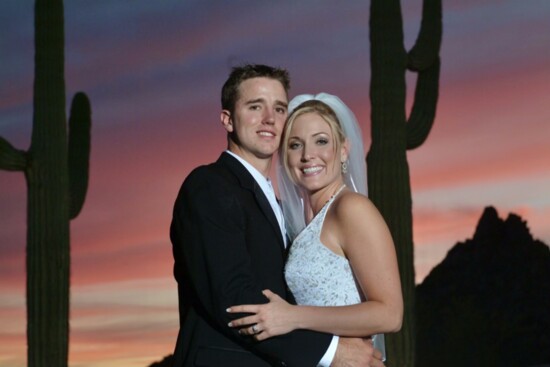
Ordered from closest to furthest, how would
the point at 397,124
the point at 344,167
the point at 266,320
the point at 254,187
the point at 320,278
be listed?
the point at 266,320 < the point at 254,187 < the point at 320,278 < the point at 344,167 < the point at 397,124

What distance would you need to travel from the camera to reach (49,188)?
344 inches

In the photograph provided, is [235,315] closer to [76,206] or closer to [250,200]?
[250,200]

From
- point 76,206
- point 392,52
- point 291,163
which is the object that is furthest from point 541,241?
point 291,163

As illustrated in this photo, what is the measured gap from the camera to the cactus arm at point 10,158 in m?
8.74

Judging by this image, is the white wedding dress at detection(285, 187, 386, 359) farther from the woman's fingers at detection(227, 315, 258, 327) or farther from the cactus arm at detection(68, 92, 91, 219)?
the cactus arm at detection(68, 92, 91, 219)

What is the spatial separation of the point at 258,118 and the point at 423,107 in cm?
641

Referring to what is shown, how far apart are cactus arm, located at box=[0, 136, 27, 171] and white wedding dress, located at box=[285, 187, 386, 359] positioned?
581 cm

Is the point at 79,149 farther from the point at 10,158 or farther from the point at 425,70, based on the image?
the point at 425,70

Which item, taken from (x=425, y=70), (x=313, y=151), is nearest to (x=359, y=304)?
(x=313, y=151)

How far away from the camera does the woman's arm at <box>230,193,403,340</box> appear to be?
303 cm

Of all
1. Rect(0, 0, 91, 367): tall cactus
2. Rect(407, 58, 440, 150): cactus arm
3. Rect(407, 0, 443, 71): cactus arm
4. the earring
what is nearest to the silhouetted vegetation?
Rect(407, 58, 440, 150): cactus arm

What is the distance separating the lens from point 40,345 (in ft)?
27.5

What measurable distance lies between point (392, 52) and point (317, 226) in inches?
232

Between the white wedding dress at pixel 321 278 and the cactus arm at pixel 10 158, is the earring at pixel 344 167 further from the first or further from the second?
the cactus arm at pixel 10 158
